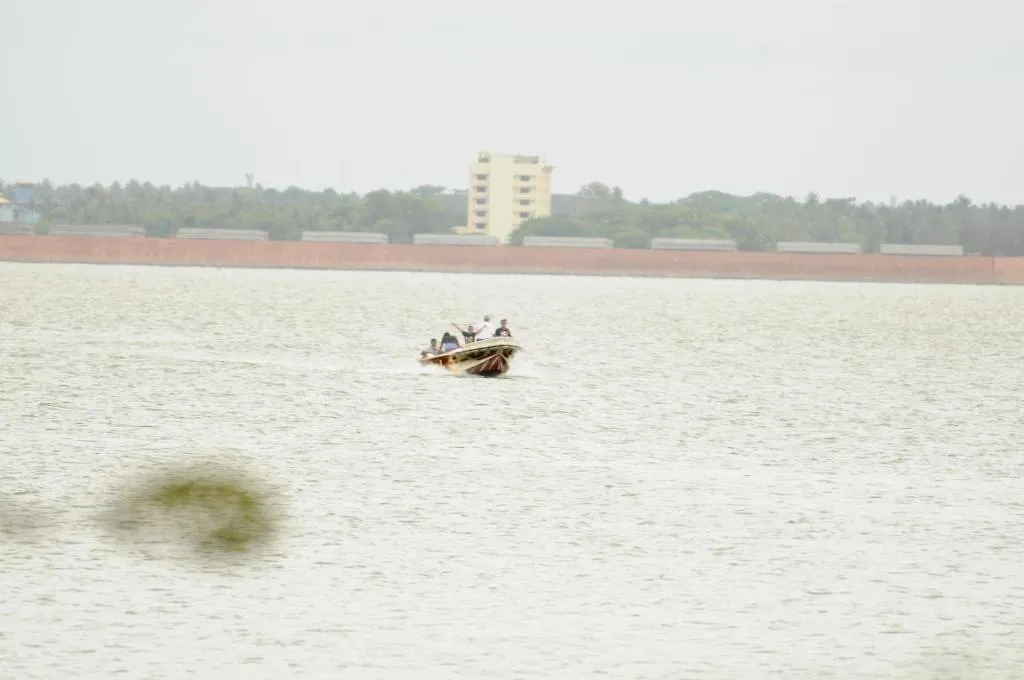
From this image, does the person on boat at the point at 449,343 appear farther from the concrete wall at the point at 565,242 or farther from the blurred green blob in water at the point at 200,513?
the concrete wall at the point at 565,242

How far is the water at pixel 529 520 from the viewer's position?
520 inches

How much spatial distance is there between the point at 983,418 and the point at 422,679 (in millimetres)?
21273

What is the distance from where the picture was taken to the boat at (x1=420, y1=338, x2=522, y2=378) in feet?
119

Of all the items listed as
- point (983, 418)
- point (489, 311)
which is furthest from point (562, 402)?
point (489, 311)

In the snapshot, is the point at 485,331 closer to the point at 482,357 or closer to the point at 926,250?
the point at 482,357

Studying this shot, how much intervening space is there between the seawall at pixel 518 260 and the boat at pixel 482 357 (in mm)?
113529

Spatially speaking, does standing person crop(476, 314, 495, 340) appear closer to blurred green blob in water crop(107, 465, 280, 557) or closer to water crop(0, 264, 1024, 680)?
water crop(0, 264, 1024, 680)

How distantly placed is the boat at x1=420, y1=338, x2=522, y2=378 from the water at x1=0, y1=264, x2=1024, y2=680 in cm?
39

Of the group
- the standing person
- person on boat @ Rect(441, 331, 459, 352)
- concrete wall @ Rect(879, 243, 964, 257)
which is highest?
concrete wall @ Rect(879, 243, 964, 257)

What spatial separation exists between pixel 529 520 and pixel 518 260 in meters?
135

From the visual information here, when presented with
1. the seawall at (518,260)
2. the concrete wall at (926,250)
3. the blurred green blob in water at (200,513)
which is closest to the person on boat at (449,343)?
the blurred green blob in water at (200,513)

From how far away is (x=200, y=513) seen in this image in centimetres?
1866

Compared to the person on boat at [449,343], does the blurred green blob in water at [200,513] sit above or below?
below

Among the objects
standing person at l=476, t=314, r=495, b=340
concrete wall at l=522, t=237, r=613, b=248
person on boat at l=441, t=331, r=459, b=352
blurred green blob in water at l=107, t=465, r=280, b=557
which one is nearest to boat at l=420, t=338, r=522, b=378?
person on boat at l=441, t=331, r=459, b=352
